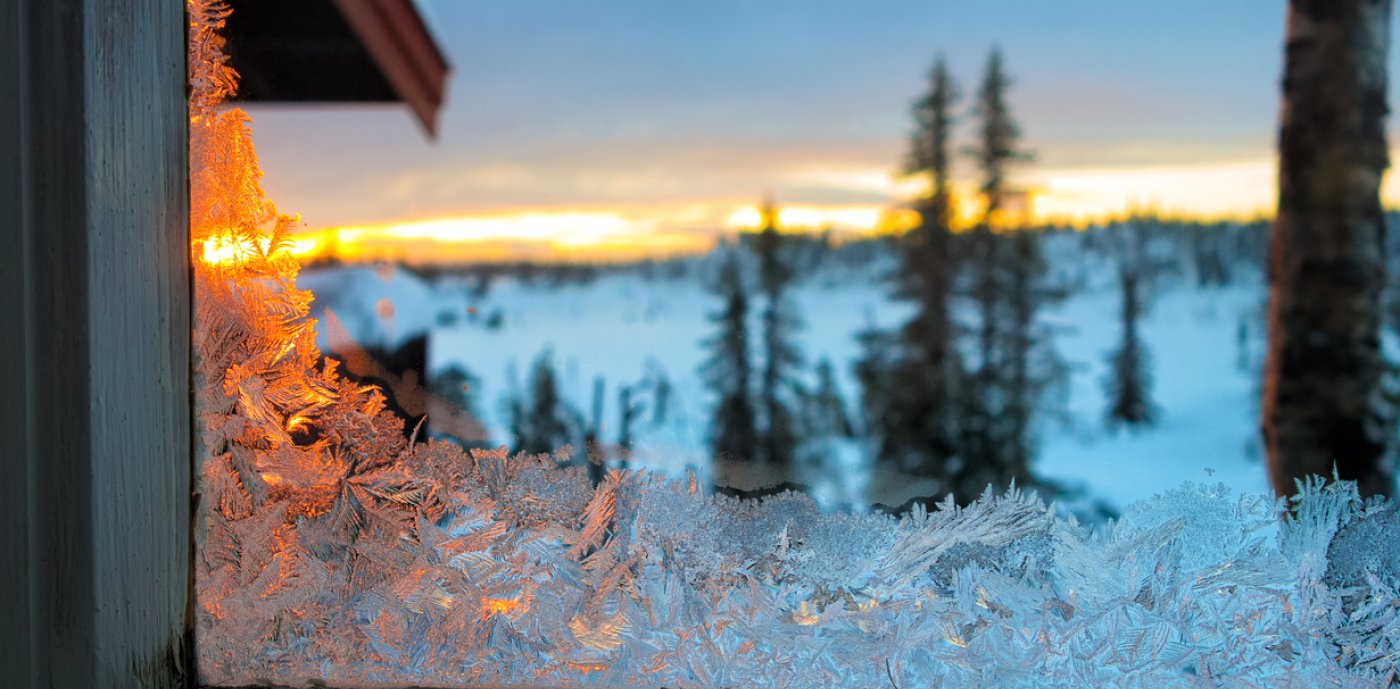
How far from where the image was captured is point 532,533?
0.82m

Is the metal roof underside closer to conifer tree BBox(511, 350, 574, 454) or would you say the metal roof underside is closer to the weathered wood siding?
the weathered wood siding

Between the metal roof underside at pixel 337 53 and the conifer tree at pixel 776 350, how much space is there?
1.41ft

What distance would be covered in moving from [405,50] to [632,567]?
60 centimetres

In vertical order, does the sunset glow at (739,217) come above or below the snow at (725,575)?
above

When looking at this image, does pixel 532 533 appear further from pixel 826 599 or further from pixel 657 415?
pixel 826 599

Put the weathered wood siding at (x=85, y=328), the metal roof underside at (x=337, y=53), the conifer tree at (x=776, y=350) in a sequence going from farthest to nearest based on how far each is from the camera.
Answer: the conifer tree at (x=776, y=350) < the metal roof underside at (x=337, y=53) < the weathered wood siding at (x=85, y=328)

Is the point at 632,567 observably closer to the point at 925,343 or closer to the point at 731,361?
the point at 731,361

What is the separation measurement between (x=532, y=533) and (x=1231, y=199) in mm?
814

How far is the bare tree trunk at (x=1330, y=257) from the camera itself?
2.66 feet

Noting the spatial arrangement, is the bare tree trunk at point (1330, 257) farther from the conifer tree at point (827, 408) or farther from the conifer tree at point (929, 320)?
the conifer tree at point (827, 408)

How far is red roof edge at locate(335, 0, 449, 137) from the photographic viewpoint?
2.89 feet

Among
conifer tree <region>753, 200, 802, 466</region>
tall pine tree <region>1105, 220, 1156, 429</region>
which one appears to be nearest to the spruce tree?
tall pine tree <region>1105, 220, 1156, 429</region>

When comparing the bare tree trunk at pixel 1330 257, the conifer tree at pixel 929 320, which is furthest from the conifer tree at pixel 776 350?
the bare tree trunk at pixel 1330 257

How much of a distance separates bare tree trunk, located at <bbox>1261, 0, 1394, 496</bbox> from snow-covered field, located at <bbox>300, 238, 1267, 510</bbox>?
0.03 metres
